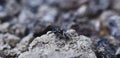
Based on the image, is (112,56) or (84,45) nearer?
(84,45)

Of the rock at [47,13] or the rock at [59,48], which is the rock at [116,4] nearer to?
the rock at [47,13]

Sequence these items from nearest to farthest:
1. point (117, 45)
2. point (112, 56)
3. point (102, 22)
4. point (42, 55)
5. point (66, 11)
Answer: point (42, 55), point (112, 56), point (117, 45), point (102, 22), point (66, 11)

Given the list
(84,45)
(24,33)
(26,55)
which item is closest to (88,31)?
(24,33)

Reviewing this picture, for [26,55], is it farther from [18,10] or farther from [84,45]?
[18,10]

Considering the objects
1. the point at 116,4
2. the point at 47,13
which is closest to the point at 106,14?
the point at 116,4

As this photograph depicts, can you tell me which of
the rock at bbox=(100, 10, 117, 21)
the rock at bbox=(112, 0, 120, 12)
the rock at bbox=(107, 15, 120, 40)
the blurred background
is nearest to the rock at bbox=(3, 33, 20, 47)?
the blurred background

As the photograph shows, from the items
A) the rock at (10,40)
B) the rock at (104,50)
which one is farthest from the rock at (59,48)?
the rock at (10,40)

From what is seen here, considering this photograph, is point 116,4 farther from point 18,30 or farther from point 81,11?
point 18,30

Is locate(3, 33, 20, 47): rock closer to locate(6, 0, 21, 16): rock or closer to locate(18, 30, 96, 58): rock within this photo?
locate(18, 30, 96, 58): rock
